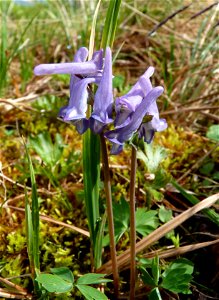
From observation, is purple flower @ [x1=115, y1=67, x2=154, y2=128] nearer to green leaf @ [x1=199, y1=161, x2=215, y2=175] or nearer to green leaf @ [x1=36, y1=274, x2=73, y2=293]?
green leaf @ [x1=36, y1=274, x2=73, y2=293]

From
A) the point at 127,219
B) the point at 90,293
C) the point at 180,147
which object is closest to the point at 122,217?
the point at 127,219

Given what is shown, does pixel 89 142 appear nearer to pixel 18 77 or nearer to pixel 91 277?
pixel 91 277

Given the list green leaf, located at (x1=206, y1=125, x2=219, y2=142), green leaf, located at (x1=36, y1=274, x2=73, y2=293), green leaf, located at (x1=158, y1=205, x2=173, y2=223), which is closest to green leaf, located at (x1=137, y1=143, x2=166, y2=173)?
green leaf, located at (x1=158, y1=205, x2=173, y2=223)

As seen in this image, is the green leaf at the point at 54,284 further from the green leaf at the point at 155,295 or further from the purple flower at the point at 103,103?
the purple flower at the point at 103,103

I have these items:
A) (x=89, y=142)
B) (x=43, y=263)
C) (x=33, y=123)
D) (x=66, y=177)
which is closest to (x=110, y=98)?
(x=89, y=142)


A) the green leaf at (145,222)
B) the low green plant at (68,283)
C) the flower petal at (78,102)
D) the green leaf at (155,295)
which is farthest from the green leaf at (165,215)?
the flower petal at (78,102)
